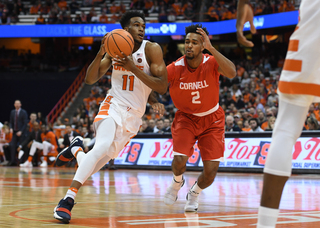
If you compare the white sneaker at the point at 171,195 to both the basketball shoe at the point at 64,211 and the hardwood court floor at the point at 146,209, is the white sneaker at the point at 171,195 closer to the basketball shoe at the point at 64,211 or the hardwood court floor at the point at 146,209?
the hardwood court floor at the point at 146,209

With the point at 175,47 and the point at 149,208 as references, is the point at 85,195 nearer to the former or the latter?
the point at 149,208

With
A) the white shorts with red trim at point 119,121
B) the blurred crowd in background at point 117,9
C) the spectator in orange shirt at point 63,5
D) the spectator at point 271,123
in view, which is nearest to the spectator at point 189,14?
the blurred crowd in background at point 117,9

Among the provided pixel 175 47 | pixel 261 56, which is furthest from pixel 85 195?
pixel 175 47

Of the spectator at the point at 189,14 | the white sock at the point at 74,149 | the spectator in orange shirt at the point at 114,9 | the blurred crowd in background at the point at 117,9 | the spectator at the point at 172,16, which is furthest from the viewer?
the spectator in orange shirt at the point at 114,9

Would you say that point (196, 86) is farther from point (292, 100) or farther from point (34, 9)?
point (34, 9)

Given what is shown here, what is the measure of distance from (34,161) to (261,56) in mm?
13470

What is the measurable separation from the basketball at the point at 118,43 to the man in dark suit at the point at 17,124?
517 inches

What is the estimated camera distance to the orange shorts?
5.80 m

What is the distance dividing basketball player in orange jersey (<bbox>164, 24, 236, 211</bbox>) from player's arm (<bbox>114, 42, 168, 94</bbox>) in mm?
682

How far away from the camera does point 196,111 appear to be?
5.84 meters

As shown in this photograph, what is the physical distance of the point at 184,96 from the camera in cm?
582

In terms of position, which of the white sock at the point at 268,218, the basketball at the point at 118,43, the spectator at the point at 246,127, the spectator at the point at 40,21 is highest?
the spectator at the point at 40,21

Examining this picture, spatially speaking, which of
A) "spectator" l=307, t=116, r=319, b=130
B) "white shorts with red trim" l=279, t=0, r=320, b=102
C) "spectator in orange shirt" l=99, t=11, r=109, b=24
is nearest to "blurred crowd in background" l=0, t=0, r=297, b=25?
"spectator in orange shirt" l=99, t=11, r=109, b=24

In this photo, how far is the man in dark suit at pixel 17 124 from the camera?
1747 cm
